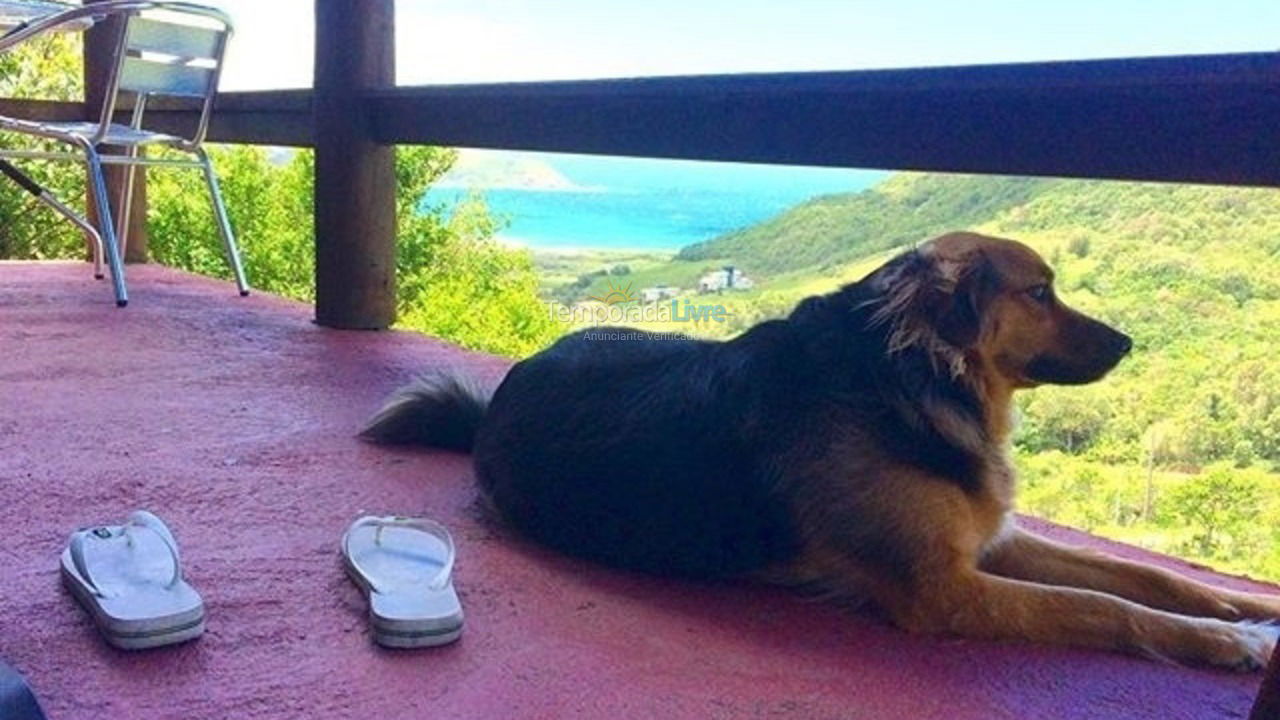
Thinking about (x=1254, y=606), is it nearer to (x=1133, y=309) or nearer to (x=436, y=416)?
(x=1133, y=309)

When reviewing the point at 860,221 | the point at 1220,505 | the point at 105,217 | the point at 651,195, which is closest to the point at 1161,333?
the point at 1220,505

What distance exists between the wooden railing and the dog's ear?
142 millimetres

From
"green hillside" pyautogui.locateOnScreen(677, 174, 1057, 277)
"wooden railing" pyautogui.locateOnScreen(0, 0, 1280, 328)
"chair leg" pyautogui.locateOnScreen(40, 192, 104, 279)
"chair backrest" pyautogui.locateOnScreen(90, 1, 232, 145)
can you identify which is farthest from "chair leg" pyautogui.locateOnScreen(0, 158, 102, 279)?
"green hillside" pyautogui.locateOnScreen(677, 174, 1057, 277)

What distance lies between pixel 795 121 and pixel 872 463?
671 mm

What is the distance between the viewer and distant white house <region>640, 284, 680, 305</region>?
2.97 metres

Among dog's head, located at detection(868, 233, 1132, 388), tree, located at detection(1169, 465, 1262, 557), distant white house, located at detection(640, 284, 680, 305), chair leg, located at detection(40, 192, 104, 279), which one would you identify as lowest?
tree, located at detection(1169, 465, 1262, 557)

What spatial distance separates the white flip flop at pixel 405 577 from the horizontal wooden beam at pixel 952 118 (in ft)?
2.93

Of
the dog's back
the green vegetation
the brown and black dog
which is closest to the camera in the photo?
the brown and black dog

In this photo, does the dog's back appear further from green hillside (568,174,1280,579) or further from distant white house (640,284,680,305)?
distant white house (640,284,680,305)

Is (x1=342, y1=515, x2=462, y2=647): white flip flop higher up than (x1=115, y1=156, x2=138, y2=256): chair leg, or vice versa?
(x1=115, y1=156, x2=138, y2=256): chair leg

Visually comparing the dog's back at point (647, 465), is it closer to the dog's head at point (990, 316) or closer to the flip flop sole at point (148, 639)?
the dog's head at point (990, 316)
